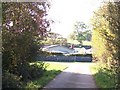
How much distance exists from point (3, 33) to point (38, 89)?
307cm

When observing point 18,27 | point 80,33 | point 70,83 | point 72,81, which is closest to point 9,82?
point 18,27

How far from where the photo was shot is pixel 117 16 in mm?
13039

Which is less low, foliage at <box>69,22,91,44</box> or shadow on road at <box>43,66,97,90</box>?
foliage at <box>69,22,91,44</box>

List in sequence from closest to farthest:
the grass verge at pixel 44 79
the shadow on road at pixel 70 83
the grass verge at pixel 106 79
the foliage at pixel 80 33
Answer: the grass verge at pixel 106 79
the grass verge at pixel 44 79
the shadow on road at pixel 70 83
the foliage at pixel 80 33

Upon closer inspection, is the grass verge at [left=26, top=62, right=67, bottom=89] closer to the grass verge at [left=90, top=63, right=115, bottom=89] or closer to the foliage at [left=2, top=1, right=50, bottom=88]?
the foliage at [left=2, top=1, right=50, bottom=88]

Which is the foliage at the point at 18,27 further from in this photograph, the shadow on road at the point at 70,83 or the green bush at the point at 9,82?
the shadow on road at the point at 70,83

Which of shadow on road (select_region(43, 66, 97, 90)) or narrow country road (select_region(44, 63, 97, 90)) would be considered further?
narrow country road (select_region(44, 63, 97, 90))

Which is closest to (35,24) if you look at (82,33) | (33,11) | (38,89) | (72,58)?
(33,11)

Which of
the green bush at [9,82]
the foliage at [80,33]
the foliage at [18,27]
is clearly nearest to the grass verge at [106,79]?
the green bush at [9,82]

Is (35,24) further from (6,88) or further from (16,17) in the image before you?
(6,88)

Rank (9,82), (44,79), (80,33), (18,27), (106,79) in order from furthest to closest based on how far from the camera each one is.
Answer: (80,33), (106,79), (44,79), (18,27), (9,82)

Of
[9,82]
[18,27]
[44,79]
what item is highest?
[18,27]

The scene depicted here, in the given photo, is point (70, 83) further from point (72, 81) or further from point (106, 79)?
point (106, 79)

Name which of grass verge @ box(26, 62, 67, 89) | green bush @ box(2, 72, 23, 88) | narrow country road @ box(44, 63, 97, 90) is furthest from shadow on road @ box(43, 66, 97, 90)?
green bush @ box(2, 72, 23, 88)
